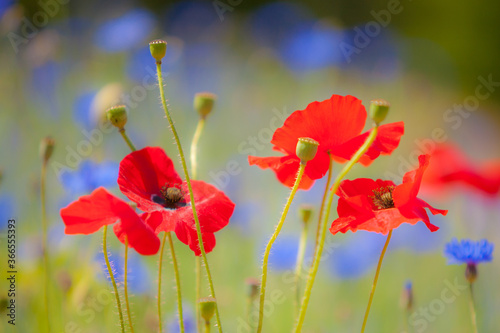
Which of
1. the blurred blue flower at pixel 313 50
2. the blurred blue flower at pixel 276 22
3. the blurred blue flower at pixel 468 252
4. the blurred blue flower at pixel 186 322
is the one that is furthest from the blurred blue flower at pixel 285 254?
the blurred blue flower at pixel 276 22

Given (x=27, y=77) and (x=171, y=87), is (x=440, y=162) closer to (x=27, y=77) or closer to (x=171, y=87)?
(x=27, y=77)

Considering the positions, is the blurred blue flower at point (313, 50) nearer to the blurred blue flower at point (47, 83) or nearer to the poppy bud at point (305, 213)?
the blurred blue flower at point (47, 83)

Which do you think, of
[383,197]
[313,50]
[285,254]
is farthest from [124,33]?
[383,197]

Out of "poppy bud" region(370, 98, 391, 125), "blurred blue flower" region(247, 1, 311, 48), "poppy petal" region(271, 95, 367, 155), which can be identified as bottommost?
"poppy bud" region(370, 98, 391, 125)

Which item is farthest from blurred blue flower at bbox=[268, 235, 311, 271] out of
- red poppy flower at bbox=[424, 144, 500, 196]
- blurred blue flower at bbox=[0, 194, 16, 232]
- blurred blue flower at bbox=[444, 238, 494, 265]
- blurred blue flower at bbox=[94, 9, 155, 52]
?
blurred blue flower at bbox=[94, 9, 155, 52]

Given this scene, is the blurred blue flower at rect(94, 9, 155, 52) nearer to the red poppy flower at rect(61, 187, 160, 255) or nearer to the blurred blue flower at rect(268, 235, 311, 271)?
the blurred blue flower at rect(268, 235, 311, 271)

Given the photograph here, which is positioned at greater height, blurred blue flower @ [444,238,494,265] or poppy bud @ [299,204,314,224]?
poppy bud @ [299,204,314,224]
